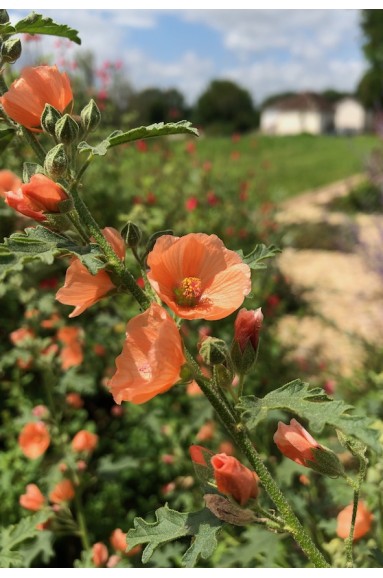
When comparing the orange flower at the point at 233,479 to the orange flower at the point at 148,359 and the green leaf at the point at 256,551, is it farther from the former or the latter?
the green leaf at the point at 256,551

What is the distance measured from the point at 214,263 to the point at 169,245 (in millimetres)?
72

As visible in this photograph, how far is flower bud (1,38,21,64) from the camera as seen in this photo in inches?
31.4

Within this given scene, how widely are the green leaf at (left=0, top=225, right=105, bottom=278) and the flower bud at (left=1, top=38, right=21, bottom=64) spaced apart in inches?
9.9

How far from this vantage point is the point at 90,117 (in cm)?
81

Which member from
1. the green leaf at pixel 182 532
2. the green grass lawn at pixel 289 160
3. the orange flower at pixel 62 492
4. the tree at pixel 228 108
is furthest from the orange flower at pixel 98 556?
the tree at pixel 228 108

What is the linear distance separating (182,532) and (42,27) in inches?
27.3

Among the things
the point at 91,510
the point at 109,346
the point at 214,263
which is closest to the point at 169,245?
the point at 214,263

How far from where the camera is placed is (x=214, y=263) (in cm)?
78

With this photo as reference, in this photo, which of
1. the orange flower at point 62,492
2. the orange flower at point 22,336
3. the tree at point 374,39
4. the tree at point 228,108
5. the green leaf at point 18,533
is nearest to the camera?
the green leaf at point 18,533

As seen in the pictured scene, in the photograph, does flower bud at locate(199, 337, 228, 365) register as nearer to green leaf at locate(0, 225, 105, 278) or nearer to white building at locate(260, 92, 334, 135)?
green leaf at locate(0, 225, 105, 278)

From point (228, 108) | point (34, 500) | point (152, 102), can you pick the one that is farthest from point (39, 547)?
point (228, 108)

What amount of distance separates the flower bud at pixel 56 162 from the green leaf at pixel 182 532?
1.45 ft

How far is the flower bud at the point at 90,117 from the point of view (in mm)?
805

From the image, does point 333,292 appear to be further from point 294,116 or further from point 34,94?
point 294,116
